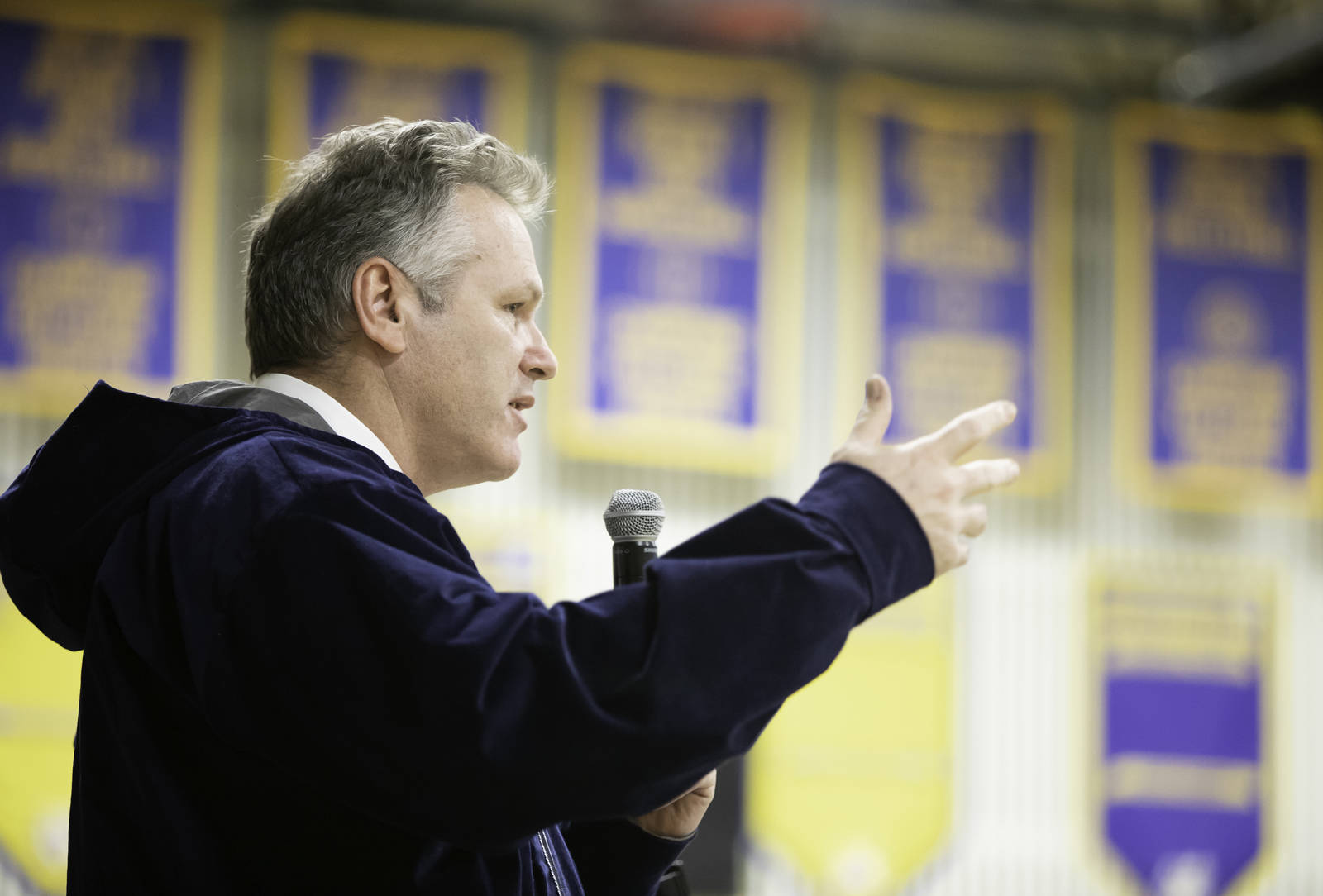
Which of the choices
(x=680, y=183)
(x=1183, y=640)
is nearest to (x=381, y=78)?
(x=680, y=183)

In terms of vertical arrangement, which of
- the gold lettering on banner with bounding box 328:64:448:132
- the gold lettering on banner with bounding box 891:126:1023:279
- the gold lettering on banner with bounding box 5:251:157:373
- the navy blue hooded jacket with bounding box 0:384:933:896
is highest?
the gold lettering on banner with bounding box 328:64:448:132

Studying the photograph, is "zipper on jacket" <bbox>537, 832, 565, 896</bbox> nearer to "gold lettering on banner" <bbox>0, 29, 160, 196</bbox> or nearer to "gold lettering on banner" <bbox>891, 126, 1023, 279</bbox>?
"gold lettering on banner" <bbox>0, 29, 160, 196</bbox>

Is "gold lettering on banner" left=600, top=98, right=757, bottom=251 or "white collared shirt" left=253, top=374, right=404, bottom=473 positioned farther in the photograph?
"gold lettering on banner" left=600, top=98, right=757, bottom=251

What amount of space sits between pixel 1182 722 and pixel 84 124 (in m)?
4.70

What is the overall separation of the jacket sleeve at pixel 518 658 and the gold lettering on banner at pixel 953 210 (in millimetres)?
4878

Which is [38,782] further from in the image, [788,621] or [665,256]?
[788,621]

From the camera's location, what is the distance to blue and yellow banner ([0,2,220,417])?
4.78m

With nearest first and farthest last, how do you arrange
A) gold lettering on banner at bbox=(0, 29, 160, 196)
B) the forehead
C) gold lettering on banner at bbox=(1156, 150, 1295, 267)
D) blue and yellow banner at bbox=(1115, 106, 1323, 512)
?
the forehead
gold lettering on banner at bbox=(0, 29, 160, 196)
blue and yellow banner at bbox=(1115, 106, 1323, 512)
gold lettering on banner at bbox=(1156, 150, 1295, 267)

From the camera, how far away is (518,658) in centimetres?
93

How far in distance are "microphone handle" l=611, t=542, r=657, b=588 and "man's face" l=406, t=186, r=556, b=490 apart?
137 millimetres

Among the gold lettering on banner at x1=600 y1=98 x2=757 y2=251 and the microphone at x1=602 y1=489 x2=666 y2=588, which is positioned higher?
the gold lettering on banner at x1=600 y1=98 x2=757 y2=251

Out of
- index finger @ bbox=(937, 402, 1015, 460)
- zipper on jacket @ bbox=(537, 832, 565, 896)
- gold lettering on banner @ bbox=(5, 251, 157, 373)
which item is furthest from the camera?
gold lettering on banner @ bbox=(5, 251, 157, 373)

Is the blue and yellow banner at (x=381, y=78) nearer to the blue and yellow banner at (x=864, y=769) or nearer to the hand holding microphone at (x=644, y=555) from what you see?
the blue and yellow banner at (x=864, y=769)

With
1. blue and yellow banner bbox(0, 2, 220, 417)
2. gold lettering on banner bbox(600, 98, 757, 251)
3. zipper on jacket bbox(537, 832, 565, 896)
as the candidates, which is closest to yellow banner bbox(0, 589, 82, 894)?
blue and yellow banner bbox(0, 2, 220, 417)
